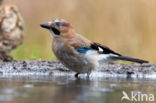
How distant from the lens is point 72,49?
10719 mm

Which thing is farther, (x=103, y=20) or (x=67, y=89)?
(x=103, y=20)

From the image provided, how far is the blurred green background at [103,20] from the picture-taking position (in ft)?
53.8

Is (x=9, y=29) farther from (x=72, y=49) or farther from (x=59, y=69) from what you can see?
(x=72, y=49)

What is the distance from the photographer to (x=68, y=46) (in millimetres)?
10734

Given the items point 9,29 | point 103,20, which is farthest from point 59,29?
point 103,20

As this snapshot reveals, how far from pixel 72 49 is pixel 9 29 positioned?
3124 mm

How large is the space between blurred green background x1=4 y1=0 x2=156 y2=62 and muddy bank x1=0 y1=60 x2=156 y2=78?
4232mm

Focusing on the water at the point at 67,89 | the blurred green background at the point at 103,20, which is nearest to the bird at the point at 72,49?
the water at the point at 67,89

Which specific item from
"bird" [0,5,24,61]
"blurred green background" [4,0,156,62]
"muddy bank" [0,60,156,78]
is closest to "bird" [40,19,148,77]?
"muddy bank" [0,60,156,78]

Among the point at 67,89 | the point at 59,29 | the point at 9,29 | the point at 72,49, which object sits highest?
the point at 9,29

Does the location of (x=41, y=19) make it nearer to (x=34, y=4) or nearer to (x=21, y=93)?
(x=34, y=4)

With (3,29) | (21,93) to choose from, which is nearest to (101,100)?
(21,93)

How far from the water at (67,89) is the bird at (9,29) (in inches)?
110

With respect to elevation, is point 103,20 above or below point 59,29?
above
